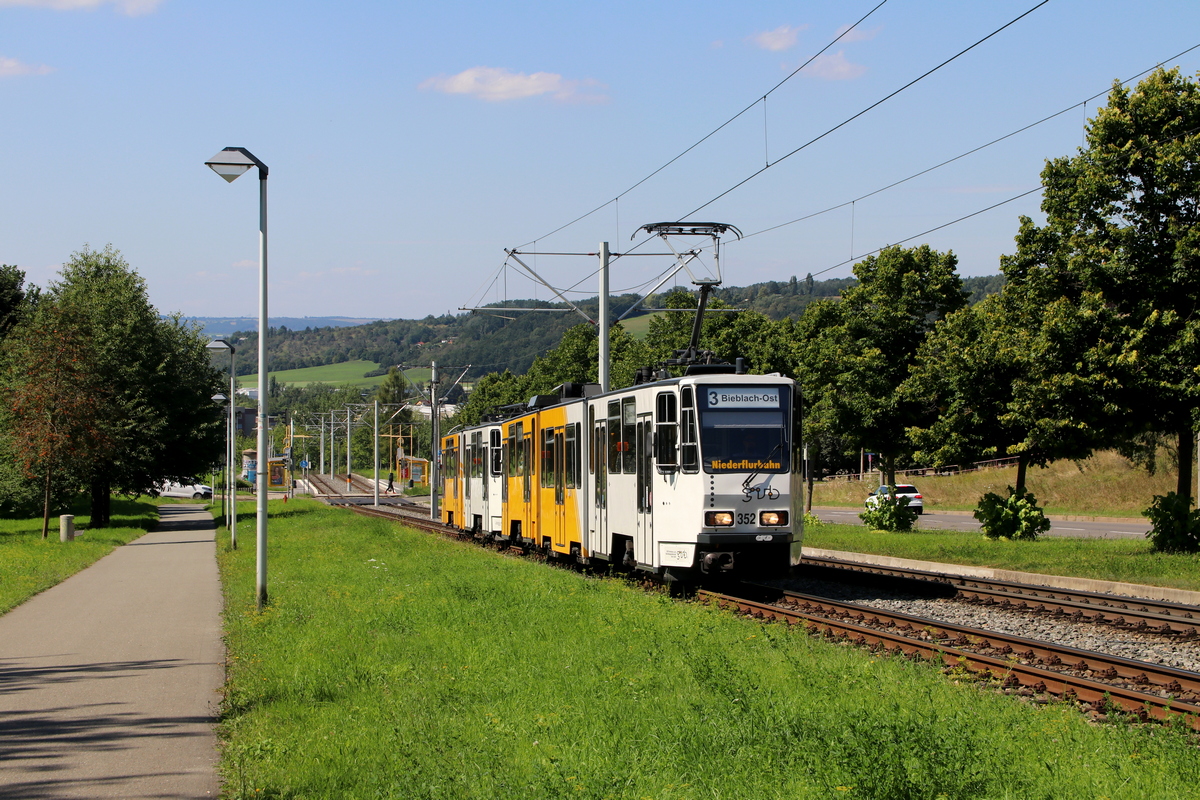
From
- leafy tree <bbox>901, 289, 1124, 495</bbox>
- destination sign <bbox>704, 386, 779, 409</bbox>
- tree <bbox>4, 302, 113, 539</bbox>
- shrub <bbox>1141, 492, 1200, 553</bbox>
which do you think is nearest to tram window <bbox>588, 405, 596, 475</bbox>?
destination sign <bbox>704, 386, 779, 409</bbox>

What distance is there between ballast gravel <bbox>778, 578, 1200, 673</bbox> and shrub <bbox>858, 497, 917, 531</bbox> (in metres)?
13.3

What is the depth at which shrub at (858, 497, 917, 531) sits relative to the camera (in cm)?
3149

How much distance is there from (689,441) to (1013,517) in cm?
1457

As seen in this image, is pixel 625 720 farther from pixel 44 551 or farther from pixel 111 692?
pixel 44 551

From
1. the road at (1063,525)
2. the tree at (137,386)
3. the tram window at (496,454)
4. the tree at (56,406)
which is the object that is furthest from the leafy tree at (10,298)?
the road at (1063,525)

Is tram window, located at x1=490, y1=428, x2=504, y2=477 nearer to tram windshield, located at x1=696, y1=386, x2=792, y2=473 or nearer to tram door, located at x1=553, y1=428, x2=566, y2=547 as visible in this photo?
tram door, located at x1=553, y1=428, x2=566, y2=547

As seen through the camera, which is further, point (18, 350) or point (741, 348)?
point (741, 348)

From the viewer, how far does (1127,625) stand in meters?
13.5

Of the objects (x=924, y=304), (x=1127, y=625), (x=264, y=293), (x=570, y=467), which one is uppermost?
(x=924, y=304)

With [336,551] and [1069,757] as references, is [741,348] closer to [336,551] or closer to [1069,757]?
[336,551]

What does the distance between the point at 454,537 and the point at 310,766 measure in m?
28.3

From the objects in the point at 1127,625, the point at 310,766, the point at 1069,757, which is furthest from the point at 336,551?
the point at 1069,757

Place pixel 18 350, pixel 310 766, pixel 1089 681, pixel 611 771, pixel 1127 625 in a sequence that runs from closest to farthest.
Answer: pixel 611 771 < pixel 310 766 < pixel 1089 681 < pixel 1127 625 < pixel 18 350

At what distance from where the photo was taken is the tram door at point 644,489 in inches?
650
